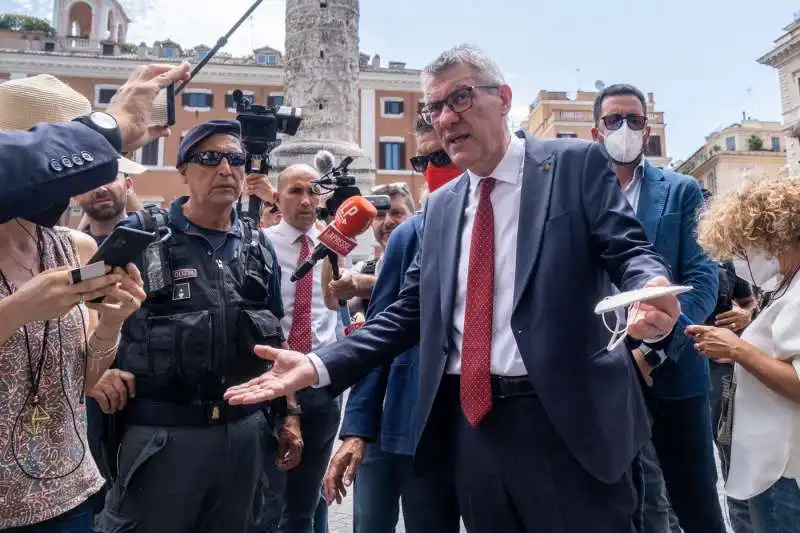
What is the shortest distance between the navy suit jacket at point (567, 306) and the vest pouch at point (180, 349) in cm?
60

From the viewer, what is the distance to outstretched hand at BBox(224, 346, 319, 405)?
1.91 m

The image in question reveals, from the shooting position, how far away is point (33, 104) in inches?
72.1

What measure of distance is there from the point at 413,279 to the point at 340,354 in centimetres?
44

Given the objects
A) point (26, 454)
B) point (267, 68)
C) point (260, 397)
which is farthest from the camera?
point (267, 68)

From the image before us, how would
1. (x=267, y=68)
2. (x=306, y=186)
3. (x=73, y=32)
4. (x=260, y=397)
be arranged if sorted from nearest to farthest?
(x=260, y=397), (x=306, y=186), (x=267, y=68), (x=73, y=32)

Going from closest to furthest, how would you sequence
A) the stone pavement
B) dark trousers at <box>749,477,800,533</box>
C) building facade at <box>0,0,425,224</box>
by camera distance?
dark trousers at <box>749,477,800,533</box>, the stone pavement, building facade at <box>0,0,425,224</box>

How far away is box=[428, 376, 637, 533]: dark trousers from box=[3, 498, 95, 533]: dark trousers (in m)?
1.12

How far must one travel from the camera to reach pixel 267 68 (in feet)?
107

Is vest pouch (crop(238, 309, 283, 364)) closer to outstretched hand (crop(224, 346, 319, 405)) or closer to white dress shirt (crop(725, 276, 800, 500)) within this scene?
outstretched hand (crop(224, 346, 319, 405))

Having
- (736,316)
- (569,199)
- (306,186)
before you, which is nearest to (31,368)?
(569,199)

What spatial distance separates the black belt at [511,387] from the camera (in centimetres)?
189

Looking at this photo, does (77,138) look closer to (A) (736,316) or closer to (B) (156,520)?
(B) (156,520)

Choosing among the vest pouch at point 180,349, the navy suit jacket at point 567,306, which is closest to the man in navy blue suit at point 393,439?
the navy suit jacket at point 567,306

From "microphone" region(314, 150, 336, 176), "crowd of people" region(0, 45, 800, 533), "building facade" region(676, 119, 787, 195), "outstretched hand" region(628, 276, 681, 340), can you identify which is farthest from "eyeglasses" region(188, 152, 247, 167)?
"building facade" region(676, 119, 787, 195)
